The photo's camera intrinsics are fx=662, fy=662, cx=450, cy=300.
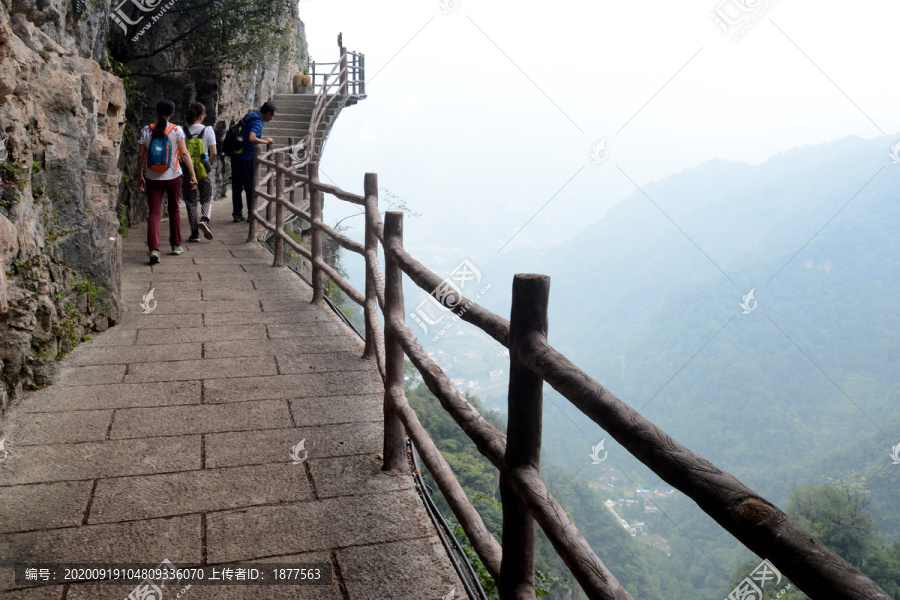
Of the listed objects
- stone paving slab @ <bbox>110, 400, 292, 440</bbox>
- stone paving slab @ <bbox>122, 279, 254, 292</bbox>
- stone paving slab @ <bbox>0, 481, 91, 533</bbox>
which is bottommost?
stone paving slab @ <bbox>0, 481, 91, 533</bbox>

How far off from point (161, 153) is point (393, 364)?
402 cm

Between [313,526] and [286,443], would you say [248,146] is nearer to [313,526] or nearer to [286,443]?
[286,443]

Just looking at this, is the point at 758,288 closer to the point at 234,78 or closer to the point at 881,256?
the point at 881,256

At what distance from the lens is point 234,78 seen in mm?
13531

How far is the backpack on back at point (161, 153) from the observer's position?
5.74 m

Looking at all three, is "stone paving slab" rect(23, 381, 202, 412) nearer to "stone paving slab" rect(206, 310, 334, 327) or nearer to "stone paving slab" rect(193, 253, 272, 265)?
"stone paving slab" rect(206, 310, 334, 327)

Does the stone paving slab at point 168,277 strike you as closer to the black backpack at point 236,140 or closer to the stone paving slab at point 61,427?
the black backpack at point 236,140

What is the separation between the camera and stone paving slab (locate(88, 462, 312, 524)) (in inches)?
93.0

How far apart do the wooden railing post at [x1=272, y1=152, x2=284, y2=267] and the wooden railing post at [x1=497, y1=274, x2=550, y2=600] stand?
5290 mm

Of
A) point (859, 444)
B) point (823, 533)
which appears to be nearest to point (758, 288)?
point (859, 444)

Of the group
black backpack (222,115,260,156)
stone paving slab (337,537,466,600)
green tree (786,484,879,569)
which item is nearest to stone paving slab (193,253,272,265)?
black backpack (222,115,260,156)

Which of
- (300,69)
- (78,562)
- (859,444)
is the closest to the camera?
(78,562)

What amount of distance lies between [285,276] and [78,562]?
14.6 feet

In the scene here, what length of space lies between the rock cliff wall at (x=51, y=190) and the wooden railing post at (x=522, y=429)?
2464 mm
